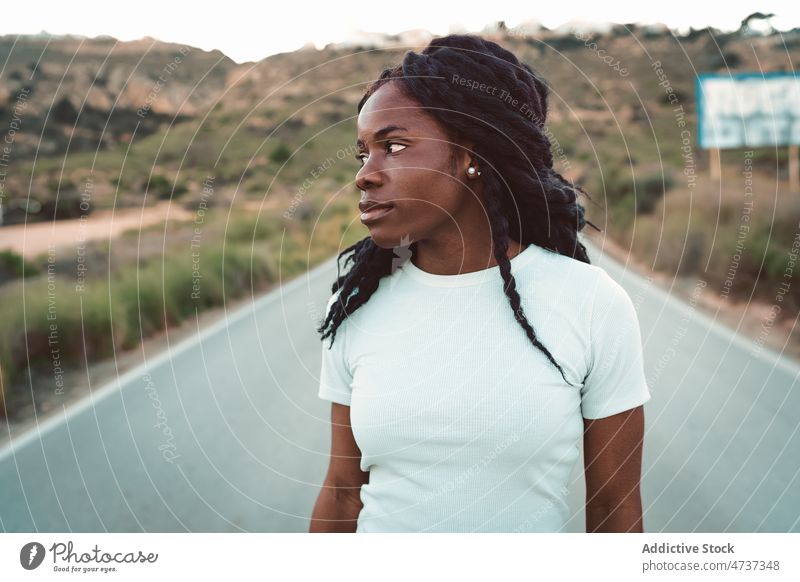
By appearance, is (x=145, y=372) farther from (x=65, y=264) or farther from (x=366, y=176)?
(x=65, y=264)

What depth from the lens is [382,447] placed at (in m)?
1.49

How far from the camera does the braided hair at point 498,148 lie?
1.43 m

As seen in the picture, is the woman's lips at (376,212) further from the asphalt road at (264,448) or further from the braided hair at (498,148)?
the asphalt road at (264,448)

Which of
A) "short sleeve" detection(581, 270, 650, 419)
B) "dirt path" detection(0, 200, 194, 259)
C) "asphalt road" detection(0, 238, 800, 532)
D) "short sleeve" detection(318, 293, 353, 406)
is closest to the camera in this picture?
"short sleeve" detection(581, 270, 650, 419)

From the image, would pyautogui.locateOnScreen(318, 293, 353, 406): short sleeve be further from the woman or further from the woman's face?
the woman's face

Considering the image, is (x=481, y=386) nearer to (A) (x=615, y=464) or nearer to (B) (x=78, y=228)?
(A) (x=615, y=464)

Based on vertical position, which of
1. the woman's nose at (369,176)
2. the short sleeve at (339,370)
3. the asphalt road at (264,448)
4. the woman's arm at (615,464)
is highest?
the woman's nose at (369,176)

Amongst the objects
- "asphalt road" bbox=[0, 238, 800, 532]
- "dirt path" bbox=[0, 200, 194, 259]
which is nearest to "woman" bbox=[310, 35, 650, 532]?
"asphalt road" bbox=[0, 238, 800, 532]

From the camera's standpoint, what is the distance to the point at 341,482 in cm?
168

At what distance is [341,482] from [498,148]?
767 mm

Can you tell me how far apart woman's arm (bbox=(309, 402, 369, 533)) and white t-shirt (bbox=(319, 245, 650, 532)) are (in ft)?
0.22

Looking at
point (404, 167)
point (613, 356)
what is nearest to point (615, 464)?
point (613, 356)

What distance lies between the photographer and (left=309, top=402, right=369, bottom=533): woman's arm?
1611 mm

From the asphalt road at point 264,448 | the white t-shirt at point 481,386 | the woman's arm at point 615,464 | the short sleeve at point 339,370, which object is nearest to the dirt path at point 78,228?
the asphalt road at point 264,448
